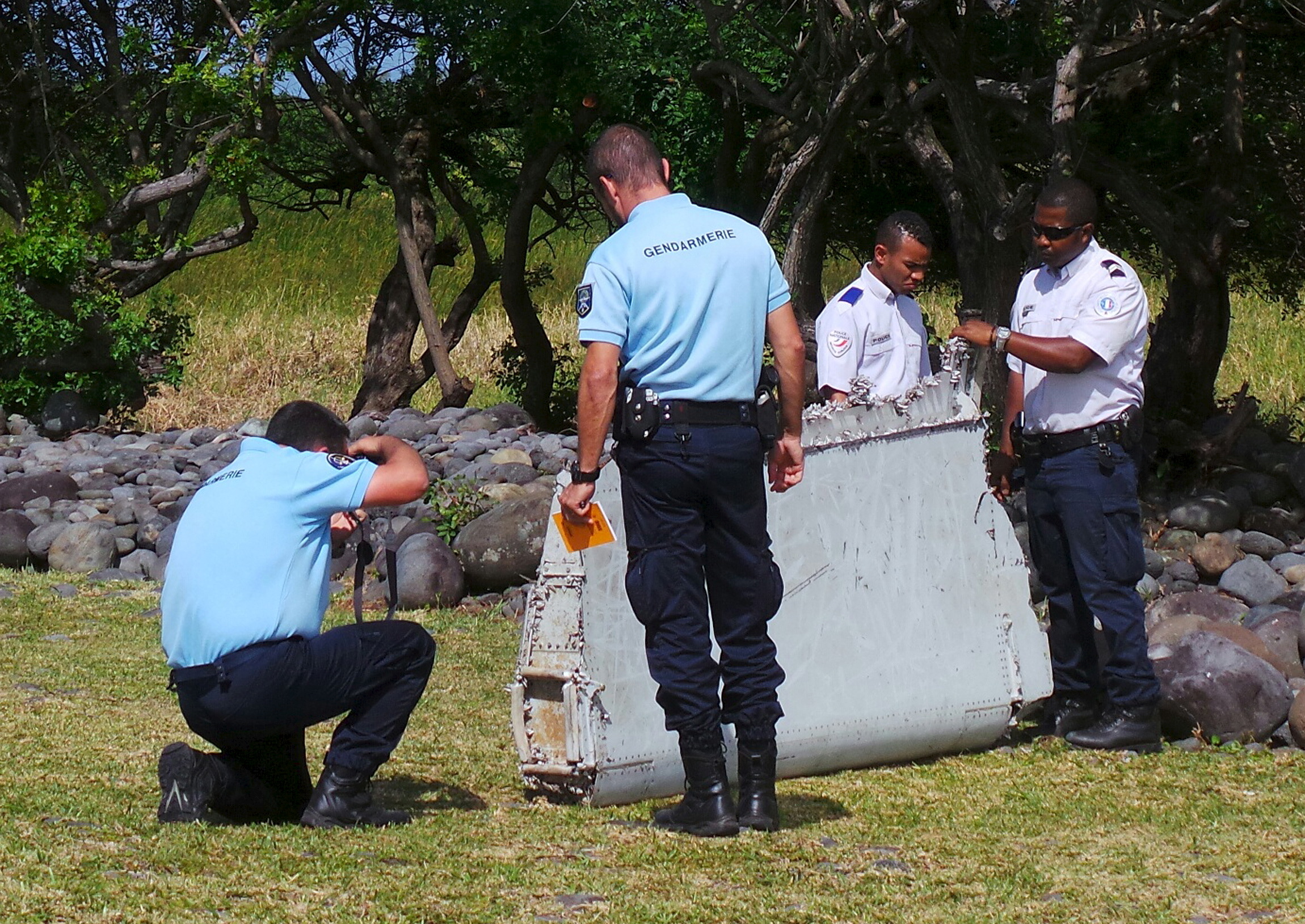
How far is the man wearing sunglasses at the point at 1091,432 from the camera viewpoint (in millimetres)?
5395

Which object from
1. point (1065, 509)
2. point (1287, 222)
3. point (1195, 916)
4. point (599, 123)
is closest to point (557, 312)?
point (599, 123)

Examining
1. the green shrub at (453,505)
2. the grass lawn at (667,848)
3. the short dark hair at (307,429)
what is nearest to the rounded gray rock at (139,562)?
the green shrub at (453,505)

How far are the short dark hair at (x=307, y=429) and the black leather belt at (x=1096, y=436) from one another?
8.23 ft

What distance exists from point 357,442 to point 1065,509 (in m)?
2.45

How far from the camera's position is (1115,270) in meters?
5.47

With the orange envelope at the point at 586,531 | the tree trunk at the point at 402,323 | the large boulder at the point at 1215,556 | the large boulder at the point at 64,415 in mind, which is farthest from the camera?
the tree trunk at the point at 402,323

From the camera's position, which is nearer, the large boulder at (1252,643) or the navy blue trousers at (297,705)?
the navy blue trousers at (297,705)

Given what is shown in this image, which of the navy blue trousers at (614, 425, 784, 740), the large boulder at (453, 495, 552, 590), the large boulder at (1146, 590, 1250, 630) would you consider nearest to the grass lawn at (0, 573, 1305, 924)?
the navy blue trousers at (614, 425, 784, 740)

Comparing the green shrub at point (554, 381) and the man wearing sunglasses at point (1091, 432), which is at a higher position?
the green shrub at point (554, 381)

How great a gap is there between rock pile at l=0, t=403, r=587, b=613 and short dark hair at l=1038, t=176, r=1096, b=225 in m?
3.53

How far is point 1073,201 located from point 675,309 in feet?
6.18

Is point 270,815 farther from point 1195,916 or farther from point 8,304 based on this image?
point 8,304

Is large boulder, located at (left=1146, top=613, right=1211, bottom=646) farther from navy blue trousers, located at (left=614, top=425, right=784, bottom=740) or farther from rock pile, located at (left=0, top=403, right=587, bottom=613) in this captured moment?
rock pile, located at (left=0, top=403, right=587, bottom=613)

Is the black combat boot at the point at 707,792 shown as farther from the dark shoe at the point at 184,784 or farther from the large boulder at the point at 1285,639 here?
the large boulder at the point at 1285,639
